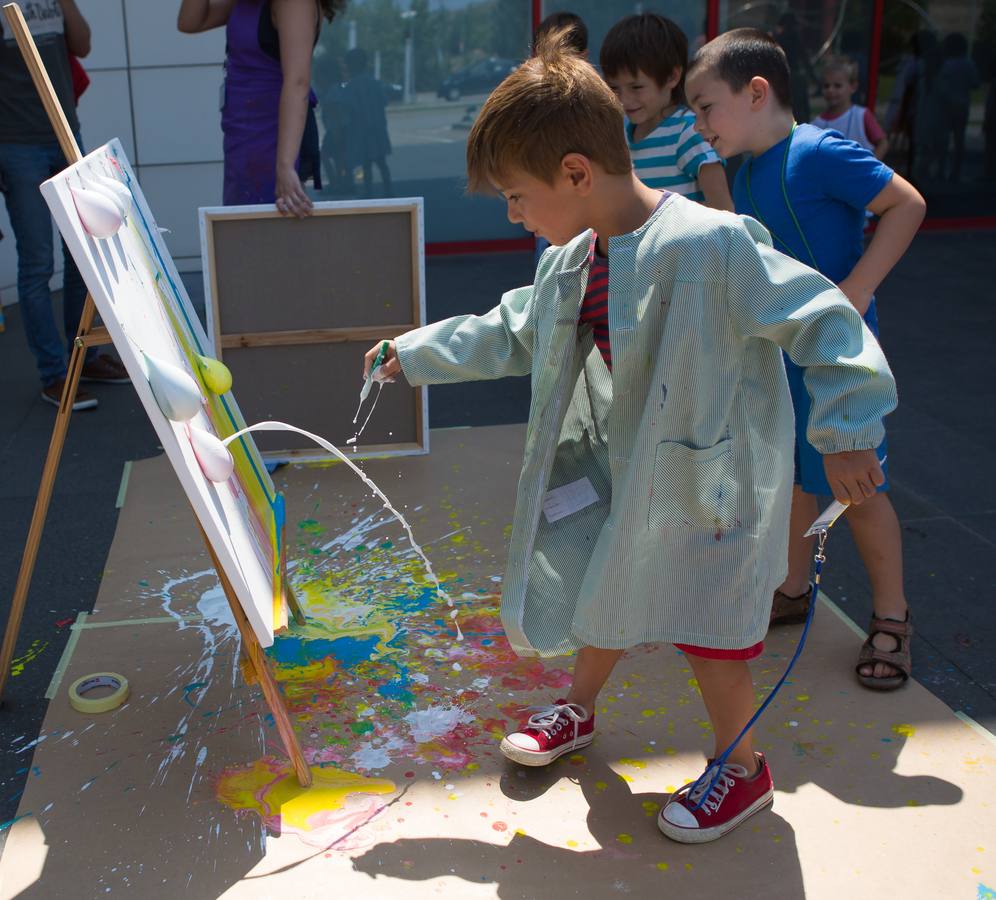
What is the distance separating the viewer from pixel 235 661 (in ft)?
9.53

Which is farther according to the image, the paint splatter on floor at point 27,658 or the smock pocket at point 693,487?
the paint splatter on floor at point 27,658

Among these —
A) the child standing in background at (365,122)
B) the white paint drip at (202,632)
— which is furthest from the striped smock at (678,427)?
the child standing in background at (365,122)

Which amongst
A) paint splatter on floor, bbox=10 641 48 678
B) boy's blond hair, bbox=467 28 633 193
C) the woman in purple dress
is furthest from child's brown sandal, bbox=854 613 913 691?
the woman in purple dress

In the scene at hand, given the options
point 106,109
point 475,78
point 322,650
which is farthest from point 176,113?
point 322,650

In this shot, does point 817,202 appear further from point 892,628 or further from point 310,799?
point 310,799

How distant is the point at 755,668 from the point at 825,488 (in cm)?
48

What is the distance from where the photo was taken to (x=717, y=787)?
2.26 meters

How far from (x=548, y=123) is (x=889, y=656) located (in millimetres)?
1573

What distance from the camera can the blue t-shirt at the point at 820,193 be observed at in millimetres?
2586

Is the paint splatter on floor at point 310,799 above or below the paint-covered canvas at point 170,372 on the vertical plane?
below

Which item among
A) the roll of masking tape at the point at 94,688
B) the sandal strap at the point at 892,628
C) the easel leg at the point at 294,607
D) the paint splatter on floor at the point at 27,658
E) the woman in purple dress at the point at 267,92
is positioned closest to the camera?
the roll of masking tape at the point at 94,688

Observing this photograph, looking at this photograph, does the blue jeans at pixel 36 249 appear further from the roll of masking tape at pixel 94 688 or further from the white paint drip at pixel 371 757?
the white paint drip at pixel 371 757

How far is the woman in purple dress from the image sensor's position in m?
3.70

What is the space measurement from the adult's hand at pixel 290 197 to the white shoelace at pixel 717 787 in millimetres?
2292
